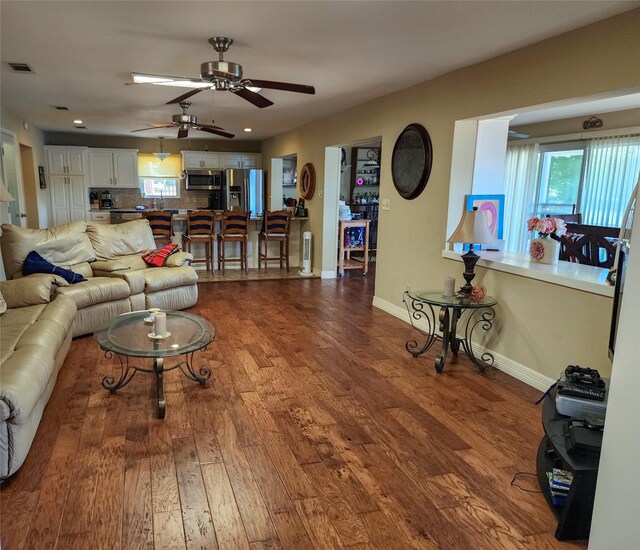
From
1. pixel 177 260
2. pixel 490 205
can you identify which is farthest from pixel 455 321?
pixel 177 260

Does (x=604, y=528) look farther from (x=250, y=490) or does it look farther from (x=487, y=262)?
(x=487, y=262)

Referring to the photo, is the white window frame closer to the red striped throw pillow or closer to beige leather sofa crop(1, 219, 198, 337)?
beige leather sofa crop(1, 219, 198, 337)

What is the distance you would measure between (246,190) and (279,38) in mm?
7013

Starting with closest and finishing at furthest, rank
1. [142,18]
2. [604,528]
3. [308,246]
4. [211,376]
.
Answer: [604,528] < [142,18] < [211,376] < [308,246]

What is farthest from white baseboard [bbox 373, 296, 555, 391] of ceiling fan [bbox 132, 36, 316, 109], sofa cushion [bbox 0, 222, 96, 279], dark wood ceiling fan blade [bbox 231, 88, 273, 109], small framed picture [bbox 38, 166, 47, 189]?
small framed picture [bbox 38, 166, 47, 189]

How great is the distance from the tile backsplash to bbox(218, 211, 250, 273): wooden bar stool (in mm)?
3870

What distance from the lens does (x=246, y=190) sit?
10.1 m

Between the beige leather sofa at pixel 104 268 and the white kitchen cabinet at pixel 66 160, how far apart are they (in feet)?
17.1

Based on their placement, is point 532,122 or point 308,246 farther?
point 308,246

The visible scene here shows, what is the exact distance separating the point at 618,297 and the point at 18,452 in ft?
9.30

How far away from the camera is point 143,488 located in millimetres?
2113

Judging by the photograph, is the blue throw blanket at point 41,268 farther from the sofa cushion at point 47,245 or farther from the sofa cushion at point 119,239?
the sofa cushion at point 119,239

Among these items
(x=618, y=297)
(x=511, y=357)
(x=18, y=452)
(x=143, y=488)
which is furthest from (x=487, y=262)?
(x=18, y=452)

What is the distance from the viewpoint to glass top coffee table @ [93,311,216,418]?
2695 mm
